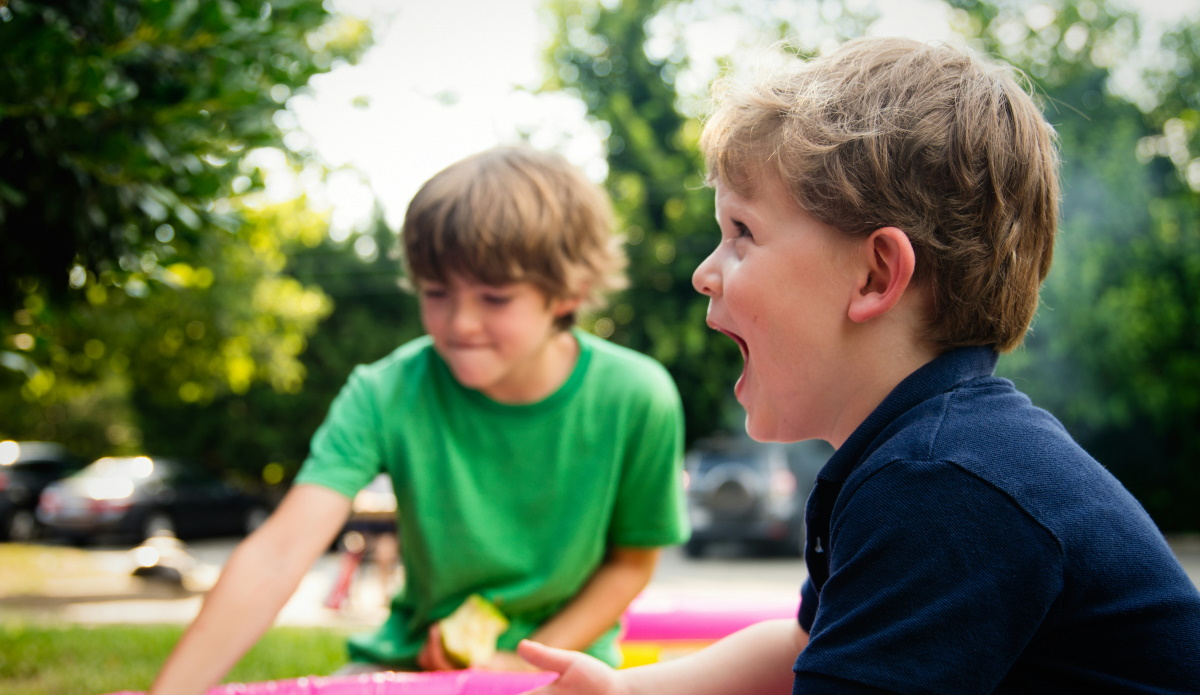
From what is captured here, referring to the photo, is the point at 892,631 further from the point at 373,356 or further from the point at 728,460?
the point at 373,356

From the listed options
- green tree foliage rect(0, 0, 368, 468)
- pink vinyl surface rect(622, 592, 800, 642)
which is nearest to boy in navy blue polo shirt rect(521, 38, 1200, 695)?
pink vinyl surface rect(622, 592, 800, 642)

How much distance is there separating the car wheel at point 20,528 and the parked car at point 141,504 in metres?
2.02

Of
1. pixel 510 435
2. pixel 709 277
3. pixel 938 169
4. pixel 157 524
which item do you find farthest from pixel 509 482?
pixel 157 524

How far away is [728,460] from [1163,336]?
25.9 ft

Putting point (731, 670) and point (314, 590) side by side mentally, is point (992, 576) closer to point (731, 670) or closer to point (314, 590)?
point (731, 670)

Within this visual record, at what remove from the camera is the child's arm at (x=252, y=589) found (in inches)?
60.3

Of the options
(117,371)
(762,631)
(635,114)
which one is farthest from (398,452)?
(635,114)

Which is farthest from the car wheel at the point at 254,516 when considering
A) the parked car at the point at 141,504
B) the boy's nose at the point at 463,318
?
the boy's nose at the point at 463,318

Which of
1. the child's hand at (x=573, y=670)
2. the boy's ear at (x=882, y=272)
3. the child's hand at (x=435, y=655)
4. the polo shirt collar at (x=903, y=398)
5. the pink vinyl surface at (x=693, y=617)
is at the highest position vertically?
the boy's ear at (x=882, y=272)

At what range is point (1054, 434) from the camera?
1053 mm

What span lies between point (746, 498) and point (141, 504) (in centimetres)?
953

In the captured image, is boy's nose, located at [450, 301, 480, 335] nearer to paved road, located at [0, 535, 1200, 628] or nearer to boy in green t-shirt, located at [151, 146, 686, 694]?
boy in green t-shirt, located at [151, 146, 686, 694]

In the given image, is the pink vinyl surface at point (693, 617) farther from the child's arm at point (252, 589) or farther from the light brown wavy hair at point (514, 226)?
the child's arm at point (252, 589)

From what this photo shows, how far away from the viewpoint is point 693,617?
9.15 feet
